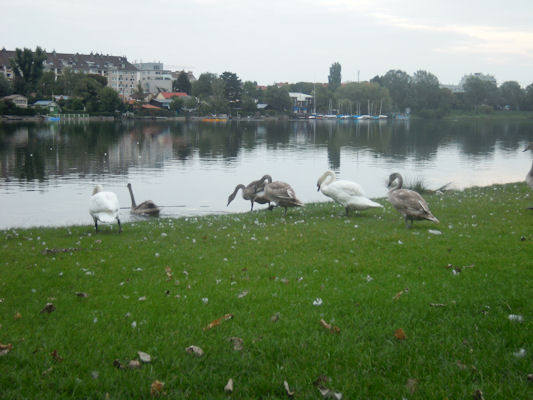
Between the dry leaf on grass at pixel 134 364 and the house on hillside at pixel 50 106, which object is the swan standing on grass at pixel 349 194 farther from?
the house on hillside at pixel 50 106

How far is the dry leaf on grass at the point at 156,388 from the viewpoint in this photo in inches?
225

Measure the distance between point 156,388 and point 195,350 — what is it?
970 mm

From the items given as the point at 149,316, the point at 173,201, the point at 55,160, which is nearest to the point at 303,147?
the point at 55,160

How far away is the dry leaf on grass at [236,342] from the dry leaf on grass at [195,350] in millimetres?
485

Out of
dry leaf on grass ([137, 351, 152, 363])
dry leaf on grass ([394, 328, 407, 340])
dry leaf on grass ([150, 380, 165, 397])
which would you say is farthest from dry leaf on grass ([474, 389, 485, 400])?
dry leaf on grass ([137, 351, 152, 363])

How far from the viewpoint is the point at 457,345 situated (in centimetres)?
667

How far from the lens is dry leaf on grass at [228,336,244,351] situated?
6.77 m

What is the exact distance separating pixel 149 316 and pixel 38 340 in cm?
170

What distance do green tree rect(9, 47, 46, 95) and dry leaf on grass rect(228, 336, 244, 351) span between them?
176m

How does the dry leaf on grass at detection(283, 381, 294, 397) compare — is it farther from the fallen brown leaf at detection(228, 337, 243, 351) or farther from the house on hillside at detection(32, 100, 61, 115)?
the house on hillside at detection(32, 100, 61, 115)

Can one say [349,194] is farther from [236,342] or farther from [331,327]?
[236,342]

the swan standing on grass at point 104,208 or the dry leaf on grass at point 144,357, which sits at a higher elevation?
the swan standing on grass at point 104,208

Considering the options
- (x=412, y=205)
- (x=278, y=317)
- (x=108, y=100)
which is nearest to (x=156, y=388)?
(x=278, y=317)

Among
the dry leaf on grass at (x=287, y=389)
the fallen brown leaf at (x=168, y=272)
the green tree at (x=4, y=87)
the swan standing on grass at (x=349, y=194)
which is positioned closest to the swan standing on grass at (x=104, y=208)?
the fallen brown leaf at (x=168, y=272)
